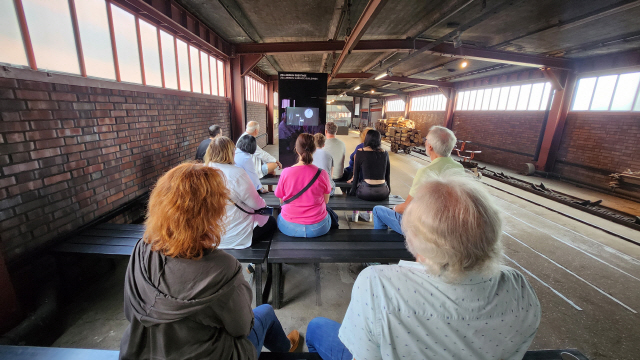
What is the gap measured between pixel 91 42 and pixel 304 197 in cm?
297

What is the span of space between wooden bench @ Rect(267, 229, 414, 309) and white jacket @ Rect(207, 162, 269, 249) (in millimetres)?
302

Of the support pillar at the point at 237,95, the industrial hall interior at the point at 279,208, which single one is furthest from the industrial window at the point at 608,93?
the support pillar at the point at 237,95

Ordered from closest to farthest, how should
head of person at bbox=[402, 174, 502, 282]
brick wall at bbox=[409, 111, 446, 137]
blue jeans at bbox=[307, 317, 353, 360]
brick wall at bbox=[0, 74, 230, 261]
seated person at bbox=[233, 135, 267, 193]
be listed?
head of person at bbox=[402, 174, 502, 282] → blue jeans at bbox=[307, 317, 353, 360] → brick wall at bbox=[0, 74, 230, 261] → seated person at bbox=[233, 135, 267, 193] → brick wall at bbox=[409, 111, 446, 137]

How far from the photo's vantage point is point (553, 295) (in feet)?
8.93

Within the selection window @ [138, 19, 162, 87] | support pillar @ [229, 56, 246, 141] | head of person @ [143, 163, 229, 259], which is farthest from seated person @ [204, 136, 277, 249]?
support pillar @ [229, 56, 246, 141]

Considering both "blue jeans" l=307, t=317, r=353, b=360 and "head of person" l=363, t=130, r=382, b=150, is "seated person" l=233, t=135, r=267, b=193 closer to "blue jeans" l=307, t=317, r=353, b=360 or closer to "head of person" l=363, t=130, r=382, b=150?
"head of person" l=363, t=130, r=382, b=150

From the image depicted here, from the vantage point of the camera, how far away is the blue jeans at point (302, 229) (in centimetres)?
254

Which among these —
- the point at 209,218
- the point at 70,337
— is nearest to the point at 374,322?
the point at 209,218

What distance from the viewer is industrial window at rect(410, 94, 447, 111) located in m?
15.6

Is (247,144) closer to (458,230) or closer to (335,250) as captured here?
(335,250)

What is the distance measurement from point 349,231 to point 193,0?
472 centimetres

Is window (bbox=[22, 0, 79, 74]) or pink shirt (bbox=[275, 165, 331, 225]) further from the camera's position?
pink shirt (bbox=[275, 165, 331, 225])

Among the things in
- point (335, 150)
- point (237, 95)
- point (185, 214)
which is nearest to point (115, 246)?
point (185, 214)

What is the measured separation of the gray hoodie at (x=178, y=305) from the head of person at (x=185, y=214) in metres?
0.04
